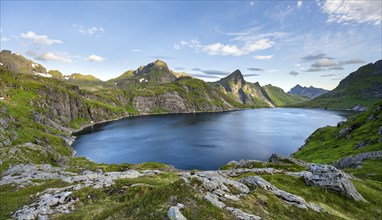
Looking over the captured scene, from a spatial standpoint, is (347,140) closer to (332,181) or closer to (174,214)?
(332,181)

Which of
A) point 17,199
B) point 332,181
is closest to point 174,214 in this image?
point 17,199

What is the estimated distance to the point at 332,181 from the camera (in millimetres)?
40812

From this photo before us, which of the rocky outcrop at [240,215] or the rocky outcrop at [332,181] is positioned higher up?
the rocky outcrop at [240,215]

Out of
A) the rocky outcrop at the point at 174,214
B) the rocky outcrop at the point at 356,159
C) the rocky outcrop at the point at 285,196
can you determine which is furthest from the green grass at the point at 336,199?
the rocky outcrop at the point at 356,159

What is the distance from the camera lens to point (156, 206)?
2284cm

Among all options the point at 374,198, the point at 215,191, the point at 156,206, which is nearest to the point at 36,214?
the point at 156,206

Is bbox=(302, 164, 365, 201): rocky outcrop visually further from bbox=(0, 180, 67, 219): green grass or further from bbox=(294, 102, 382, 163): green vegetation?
bbox=(294, 102, 382, 163): green vegetation

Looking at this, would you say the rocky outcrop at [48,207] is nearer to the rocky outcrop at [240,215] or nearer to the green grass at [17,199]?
the green grass at [17,199]

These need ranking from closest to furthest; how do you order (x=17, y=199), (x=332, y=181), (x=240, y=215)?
(x=240, y=215)
(x=17, y=199)
(x=332, y=181)

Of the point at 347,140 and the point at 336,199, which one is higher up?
the point at 336,199

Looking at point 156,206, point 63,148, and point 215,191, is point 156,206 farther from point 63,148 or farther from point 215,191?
point 63,148

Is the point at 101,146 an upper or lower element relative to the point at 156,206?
lower

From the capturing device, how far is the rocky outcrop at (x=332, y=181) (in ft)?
129

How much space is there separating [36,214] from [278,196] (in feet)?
106
